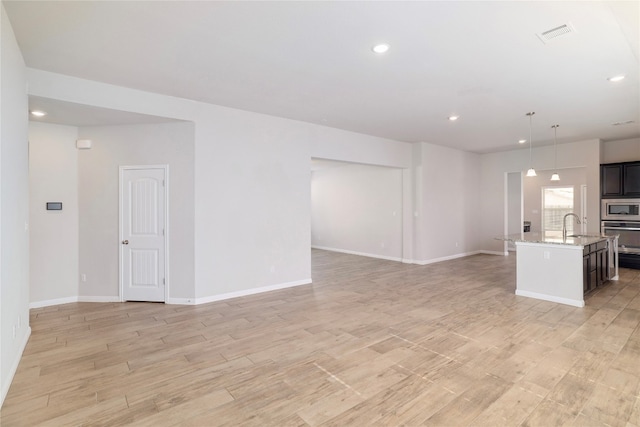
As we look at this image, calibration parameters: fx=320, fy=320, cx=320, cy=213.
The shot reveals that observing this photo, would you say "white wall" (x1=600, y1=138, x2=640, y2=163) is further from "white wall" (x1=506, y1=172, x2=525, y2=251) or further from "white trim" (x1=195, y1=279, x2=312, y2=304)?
"white trim" (x1=195, y1=279, x2=312, y2=304)

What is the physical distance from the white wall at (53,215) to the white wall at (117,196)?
11 cm

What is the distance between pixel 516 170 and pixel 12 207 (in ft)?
33.1

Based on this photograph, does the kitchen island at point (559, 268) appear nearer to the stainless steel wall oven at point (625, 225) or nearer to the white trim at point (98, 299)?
the stainless steel wall oven at point (625, 225)

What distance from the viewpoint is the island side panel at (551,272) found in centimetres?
452

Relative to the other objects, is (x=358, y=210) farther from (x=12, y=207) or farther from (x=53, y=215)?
(x=12, y=207)

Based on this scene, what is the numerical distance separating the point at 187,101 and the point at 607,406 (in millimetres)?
5520

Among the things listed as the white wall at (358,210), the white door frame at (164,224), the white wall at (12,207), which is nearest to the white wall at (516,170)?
the white wall at (358,210)

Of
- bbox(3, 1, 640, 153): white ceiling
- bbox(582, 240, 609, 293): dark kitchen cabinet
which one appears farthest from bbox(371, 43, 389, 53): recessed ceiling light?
bbox(582, 240, 609, 293): dark kitchen cabinet

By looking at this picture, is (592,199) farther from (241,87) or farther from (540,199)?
(241,87)

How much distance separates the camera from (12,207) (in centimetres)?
277

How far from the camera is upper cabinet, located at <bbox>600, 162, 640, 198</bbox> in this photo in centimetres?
679

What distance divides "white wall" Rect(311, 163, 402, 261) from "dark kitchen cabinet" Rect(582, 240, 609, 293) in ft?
12.9

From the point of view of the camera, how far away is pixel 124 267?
493 centimetres

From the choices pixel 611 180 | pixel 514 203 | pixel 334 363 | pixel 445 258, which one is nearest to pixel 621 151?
pixel 611 180
